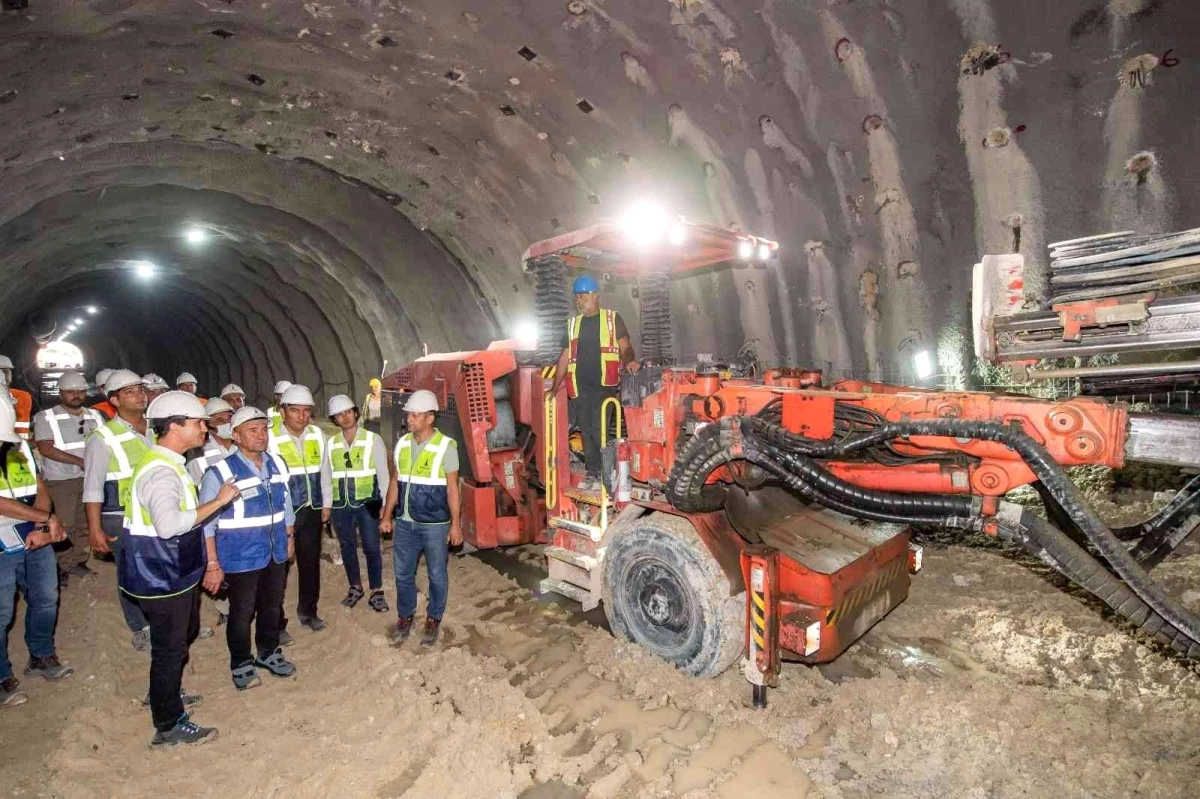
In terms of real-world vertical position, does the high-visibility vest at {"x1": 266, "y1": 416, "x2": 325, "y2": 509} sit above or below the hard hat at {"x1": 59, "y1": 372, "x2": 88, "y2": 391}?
below

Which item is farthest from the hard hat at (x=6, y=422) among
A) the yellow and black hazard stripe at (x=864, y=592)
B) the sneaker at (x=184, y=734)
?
the yellow and black hazard stripe at (x=864, y=592)

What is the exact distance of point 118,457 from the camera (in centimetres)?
427

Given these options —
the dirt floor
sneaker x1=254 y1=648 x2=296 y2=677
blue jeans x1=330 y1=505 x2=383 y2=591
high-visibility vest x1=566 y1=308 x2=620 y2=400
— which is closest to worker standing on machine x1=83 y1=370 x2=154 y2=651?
the dirt floor

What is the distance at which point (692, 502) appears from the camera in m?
3.47

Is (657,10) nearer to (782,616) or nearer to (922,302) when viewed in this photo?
(922,302)

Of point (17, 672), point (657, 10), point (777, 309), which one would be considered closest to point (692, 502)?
point (777, 309)

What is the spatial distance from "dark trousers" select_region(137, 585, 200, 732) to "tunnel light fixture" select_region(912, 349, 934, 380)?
5.69 metres

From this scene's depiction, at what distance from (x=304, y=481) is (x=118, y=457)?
1202mm

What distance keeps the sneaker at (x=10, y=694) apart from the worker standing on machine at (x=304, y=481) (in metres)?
1.43

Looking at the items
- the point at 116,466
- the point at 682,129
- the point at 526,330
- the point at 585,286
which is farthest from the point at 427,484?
the point at 526,330

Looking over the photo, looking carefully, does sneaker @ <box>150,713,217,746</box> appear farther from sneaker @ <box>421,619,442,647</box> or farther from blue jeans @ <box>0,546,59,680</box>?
blue jeans @ <box>0,546,59,680</box>

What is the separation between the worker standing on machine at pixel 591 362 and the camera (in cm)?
435

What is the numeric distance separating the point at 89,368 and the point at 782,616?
3723 centimetres

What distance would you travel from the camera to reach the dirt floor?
2.83 metres
